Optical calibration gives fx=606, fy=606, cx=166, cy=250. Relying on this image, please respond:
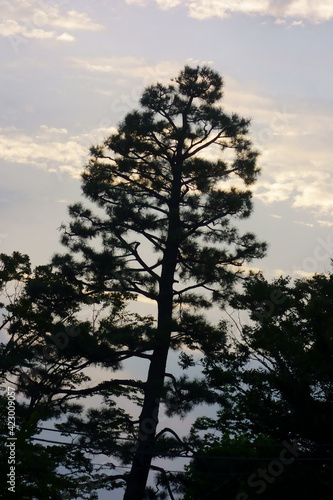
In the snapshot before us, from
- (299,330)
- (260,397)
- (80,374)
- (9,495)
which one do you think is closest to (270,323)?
(299,330)

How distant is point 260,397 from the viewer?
13.8 metres

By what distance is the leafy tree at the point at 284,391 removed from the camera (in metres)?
12.1

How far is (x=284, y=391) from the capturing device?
1278 cm

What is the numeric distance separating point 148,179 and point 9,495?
32.4ft

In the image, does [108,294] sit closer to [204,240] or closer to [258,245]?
[204,240]

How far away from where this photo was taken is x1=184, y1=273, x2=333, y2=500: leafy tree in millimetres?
12125
